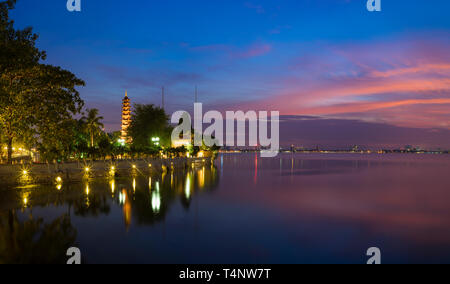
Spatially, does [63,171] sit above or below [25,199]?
above

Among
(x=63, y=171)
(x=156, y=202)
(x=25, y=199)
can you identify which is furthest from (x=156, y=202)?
(x=63, y=171)

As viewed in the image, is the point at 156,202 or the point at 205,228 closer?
the point at 205,228

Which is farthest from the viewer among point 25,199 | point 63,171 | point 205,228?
point 63,171

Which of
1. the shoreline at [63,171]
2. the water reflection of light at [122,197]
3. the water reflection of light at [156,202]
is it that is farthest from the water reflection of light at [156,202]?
the shoreline at [63,171]

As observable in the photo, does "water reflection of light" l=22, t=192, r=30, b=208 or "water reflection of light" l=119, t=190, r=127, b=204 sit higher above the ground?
"water reflection of light" l=22, t=192, r=30, b=208

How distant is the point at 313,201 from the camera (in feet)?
88.5

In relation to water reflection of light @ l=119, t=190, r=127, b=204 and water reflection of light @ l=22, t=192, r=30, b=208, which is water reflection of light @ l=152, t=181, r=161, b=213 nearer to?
water reflection of light @ l=119, t=190, r=127, b=204

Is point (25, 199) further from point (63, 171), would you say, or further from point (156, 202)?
point (63, 171)

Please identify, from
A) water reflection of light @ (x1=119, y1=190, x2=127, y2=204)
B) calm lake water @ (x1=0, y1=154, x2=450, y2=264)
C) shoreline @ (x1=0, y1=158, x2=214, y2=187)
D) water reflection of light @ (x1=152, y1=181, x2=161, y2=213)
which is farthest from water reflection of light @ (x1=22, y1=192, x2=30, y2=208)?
water reflection of light @ (x1=152, y1=181, x2=161, y2=213)

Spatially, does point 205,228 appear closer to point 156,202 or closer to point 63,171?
point 156,202

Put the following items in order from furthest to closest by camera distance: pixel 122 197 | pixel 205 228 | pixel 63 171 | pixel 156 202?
1. pixel 63 171
2. pixel 122 197
3. pixel 156 202
4. pixel 205 228

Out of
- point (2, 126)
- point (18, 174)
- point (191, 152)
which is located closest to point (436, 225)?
point (18, 174)

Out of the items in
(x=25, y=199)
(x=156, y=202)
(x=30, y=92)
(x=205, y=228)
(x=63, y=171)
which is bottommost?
(x=205, y=228)

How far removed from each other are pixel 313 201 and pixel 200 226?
14200 mm
